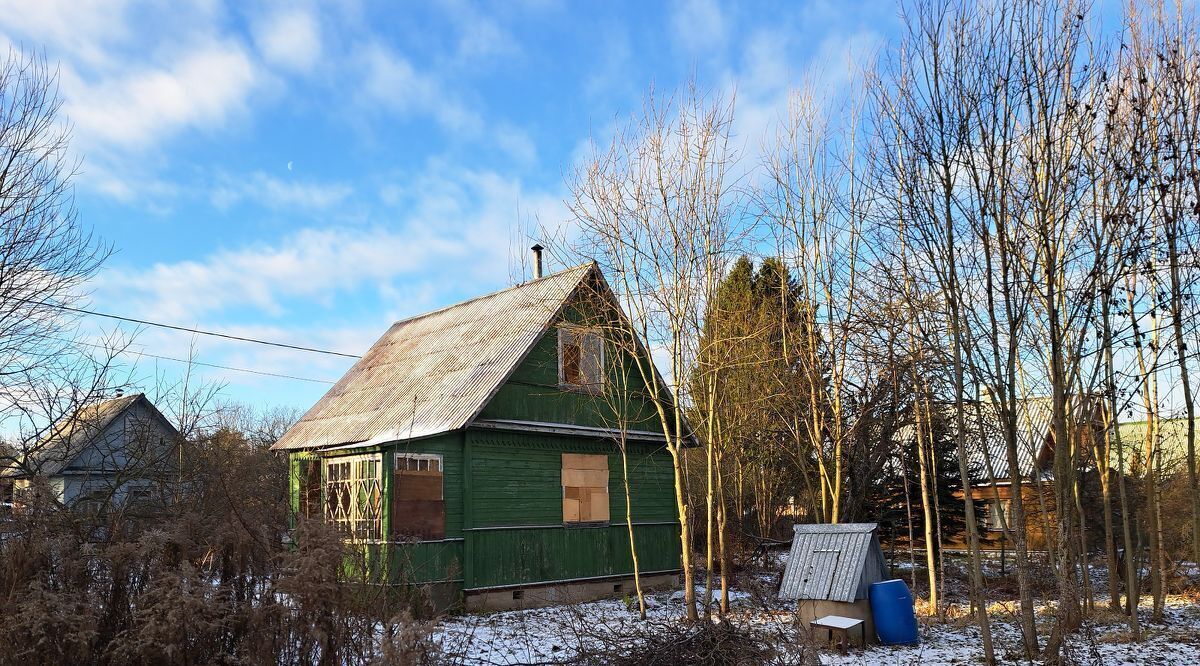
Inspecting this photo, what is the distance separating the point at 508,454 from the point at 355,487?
2.77 metres

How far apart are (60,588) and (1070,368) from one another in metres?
10.8

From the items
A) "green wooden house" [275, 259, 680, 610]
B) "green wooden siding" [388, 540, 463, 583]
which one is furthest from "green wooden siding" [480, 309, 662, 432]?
"green wooden siding" [388, 540, 463, 583]

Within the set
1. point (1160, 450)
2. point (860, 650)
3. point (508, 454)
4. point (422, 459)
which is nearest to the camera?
point (860, 650)

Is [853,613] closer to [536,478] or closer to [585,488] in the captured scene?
[536,478]

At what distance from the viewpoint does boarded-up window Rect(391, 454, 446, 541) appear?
13.9 m

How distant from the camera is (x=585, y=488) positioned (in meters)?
17.0

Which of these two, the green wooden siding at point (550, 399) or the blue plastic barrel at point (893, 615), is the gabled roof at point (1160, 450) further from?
the green wooden siding at point (550, 399)

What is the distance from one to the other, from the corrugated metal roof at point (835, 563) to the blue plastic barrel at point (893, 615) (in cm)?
22

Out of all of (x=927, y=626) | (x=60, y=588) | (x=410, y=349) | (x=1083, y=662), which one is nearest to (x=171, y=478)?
(x=410, y=349)

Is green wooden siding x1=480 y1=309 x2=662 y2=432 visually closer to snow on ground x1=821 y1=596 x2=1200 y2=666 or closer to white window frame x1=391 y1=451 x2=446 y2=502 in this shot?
white window frame x1=391 y1=451 x2=446 y2=502

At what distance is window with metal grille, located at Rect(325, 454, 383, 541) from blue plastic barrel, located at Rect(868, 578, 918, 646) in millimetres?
7817

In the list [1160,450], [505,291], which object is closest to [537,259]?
[505,291]

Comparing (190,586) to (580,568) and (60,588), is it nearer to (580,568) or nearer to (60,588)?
(60,588)

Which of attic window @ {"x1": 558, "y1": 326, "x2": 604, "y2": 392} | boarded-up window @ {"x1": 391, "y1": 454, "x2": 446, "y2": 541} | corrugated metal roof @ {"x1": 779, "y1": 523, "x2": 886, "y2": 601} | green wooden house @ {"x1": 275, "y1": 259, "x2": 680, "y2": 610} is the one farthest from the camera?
attic window @ {"x1": 558, "y1": 326, "x2": 604, "y2": 392}
